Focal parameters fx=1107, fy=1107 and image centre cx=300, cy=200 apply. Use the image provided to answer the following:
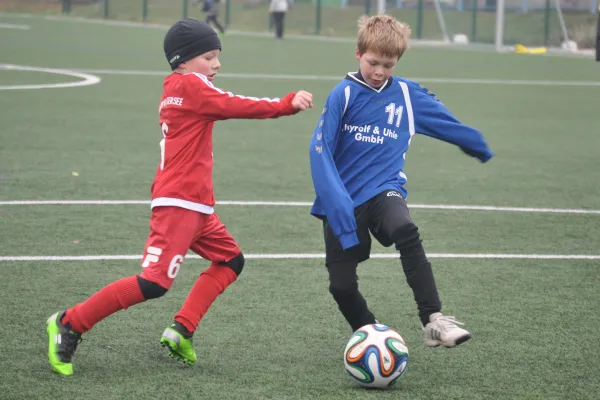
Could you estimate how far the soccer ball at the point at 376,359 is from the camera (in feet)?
16.5

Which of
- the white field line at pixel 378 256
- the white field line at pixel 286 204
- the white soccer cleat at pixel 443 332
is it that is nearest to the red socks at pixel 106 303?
the white soccer cleat at pixel 443 332

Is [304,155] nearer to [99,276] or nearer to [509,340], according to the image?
[99,276]

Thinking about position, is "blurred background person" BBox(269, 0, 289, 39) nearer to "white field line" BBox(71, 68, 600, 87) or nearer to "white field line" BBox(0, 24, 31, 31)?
"white field line" BBox(0, 24, 31, 31)

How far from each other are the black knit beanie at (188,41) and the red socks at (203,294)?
1.06 m

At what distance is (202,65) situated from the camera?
5.39m

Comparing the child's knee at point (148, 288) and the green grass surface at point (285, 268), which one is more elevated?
the child's knee at point (148, 288)

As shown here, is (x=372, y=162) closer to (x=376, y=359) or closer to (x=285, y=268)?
(x=376, y=359)

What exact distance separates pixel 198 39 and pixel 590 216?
5.06m

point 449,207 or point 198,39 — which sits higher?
point 198,39

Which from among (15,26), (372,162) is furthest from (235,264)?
(15,26)

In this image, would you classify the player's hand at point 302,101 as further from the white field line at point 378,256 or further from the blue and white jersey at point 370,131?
the white field line at point 378,256

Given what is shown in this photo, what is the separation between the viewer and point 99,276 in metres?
7.10

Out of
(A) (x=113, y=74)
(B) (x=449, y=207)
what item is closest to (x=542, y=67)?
(A) (x=113, y=74)

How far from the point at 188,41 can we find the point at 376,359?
1768 mm
